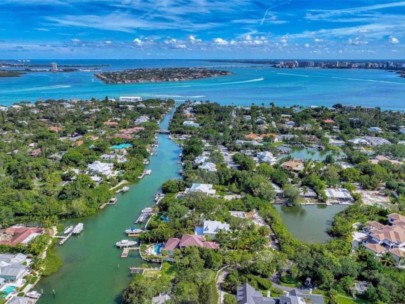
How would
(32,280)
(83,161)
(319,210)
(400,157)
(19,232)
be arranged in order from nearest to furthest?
(32,280) < (19,232) < (319,210) < (83,161) < (400,157)

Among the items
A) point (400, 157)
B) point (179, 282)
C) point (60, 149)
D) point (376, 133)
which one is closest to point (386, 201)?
point (400, 157)

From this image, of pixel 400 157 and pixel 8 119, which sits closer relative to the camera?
pixel 400 157

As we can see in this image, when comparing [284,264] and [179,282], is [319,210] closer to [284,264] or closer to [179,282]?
[284,264]

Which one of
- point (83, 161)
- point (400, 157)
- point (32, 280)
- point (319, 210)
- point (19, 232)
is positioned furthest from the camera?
point (400, 157)

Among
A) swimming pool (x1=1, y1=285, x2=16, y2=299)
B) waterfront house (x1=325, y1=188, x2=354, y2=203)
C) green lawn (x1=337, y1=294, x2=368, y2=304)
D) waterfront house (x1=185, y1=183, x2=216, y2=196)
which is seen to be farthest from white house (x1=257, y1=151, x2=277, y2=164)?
swimming pool (x1=1, y1=285, x2=16, y2=299)

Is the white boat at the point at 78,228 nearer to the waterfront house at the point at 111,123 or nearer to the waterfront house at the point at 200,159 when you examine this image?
the waterfront house at the point at 200,159

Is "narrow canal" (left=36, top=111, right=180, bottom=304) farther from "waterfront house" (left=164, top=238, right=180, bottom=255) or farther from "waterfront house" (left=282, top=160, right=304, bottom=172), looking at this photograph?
"waterfront house" (left=282, top=160, right=304, bottom=172)

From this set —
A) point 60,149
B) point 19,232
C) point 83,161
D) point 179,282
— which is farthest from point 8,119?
point 179,282
